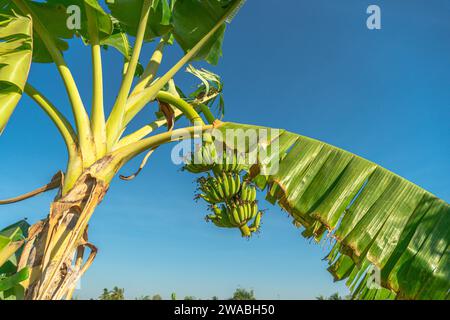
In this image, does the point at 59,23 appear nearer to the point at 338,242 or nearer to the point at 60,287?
the point at 60,287

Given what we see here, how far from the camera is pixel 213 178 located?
3066mm

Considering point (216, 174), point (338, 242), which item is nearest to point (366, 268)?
point (338, 242)

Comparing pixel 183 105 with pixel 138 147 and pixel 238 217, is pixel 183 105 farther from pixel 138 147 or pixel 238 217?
pixel 238 217

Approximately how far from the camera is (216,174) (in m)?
3.08

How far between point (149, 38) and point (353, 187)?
2546 millimetres

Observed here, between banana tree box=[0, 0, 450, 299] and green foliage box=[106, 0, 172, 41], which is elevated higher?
green foliage box=[106, 0, 172, 41]

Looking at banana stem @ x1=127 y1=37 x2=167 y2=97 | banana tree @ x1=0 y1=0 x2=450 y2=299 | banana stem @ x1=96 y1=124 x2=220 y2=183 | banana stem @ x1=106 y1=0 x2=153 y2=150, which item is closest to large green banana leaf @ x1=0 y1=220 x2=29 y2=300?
banana tree @ x1=0 y1=0 x2=450 y2=299

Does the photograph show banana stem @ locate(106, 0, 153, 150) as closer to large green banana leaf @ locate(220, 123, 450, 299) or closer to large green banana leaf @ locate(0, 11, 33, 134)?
large green banana leaf @ locate(0, 11, 33, 134)

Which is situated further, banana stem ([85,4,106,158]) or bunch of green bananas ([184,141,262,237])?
bunch of green bananas ([184,141,262,237])

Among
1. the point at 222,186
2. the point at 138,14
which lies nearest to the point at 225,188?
the point at 222,186

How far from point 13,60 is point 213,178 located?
1.74 m

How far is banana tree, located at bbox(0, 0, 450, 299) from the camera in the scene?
192 centimetres

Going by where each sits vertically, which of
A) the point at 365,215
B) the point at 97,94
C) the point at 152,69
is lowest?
the point at 365,215
